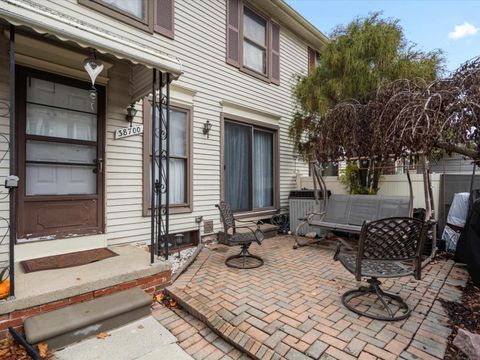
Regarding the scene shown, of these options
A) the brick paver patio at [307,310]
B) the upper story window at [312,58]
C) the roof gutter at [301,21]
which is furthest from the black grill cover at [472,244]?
the upper story window at [312,58]

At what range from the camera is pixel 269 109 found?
6742 millimetres

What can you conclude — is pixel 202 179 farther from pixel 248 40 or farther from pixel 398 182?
pixel 398 182

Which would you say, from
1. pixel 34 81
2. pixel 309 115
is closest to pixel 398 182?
pixel 309 115

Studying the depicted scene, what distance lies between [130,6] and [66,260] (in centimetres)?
389

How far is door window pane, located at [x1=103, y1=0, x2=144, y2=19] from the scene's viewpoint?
164 inches

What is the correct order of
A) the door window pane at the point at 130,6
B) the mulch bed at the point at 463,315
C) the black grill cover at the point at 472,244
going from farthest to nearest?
the door window pane at the point at 130,6 < the black grill cover at the point at 472,244 < the mulch bed at the point at 463,315

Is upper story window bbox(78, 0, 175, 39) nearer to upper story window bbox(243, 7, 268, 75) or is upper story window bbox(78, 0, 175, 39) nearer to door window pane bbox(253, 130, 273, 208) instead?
upper story window bbox(243, 7, 268, 75)

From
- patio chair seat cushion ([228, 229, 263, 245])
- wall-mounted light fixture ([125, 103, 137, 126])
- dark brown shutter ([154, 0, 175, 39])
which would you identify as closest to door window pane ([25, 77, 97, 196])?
wall-mounted light fixture ([125, 103, 137, 126])

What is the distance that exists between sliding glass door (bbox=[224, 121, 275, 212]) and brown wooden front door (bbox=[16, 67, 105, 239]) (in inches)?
102

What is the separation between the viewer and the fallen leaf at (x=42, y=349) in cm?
212

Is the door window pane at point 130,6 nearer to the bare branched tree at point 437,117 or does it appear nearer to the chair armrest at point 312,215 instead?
the bare branched tree at point 437,117

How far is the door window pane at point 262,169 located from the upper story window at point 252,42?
1467 mm

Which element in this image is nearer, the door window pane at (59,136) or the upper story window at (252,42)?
the door window pane at (59,136)

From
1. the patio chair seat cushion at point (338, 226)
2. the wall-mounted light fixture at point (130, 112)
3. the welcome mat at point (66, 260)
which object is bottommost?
the welcome mat at point (66, 260)
